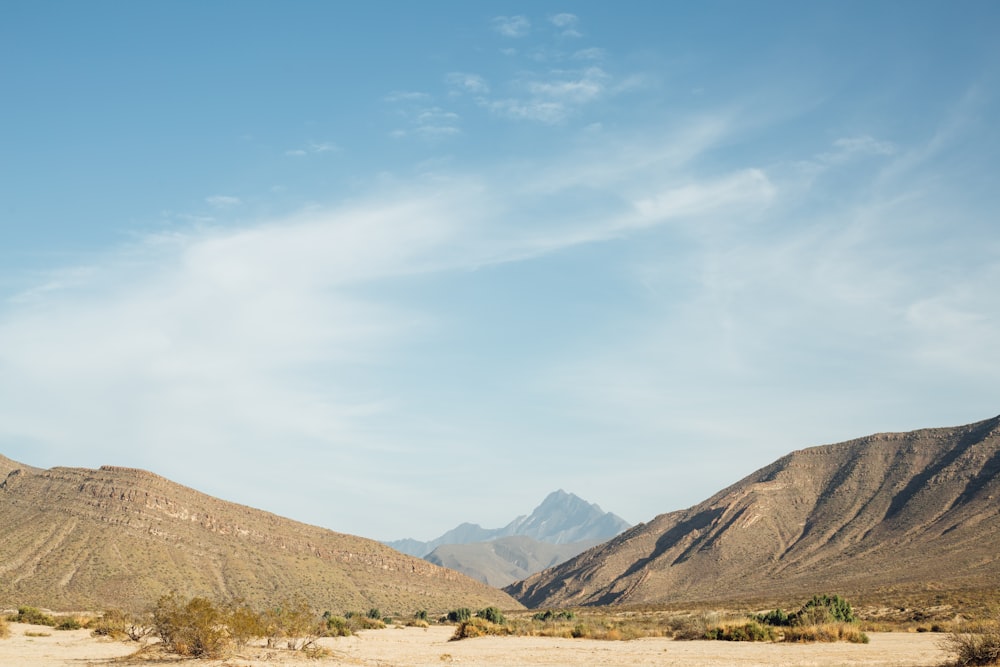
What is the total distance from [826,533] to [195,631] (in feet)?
370

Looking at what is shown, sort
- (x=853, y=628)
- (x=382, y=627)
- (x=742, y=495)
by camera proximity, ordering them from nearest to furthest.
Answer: (x=853, y=628) → (x=382, y=627) → (x=742, y=495)

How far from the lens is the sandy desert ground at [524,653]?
23.2 meters

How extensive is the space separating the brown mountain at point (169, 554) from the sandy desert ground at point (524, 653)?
3972 cm

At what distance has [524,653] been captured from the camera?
28500 millimetres

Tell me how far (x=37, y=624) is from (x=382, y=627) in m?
18.8

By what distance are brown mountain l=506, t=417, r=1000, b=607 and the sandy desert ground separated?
50.9 metres

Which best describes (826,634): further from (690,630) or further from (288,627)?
(288,627)

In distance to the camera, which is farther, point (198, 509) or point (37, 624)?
point (198, 509)

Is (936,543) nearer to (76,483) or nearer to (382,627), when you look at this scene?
(382,627)

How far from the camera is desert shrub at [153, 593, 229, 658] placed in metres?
22.1

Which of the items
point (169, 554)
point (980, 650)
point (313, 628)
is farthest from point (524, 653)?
point (169, 554)

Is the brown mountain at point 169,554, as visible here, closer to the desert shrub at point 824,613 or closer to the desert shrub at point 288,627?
the desert shrub at point 288,627

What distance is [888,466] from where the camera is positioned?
440 feet

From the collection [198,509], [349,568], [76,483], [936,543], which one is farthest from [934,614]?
[76,483]
